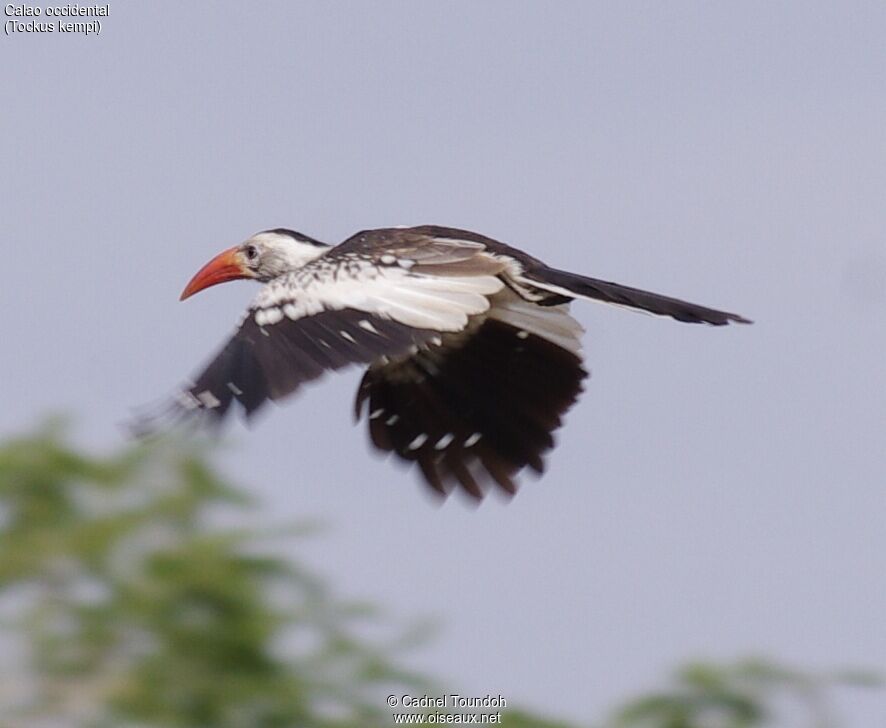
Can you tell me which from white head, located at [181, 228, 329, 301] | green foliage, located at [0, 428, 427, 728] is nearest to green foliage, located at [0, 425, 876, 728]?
green foliage, located at [0, 428, 427, 728]

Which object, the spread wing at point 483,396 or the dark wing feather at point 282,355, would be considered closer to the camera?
the dark wing feather at point 282,355

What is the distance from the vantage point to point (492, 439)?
339 inches

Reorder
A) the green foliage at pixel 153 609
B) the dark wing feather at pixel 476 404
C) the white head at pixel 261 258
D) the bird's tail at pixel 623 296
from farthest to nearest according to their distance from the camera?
1. the white head at pixel 261 258
2. the dark wing feather at pixel 476 404
3. the bird's tail at pixel 623 296
4. the green foliage at pixel 153 609

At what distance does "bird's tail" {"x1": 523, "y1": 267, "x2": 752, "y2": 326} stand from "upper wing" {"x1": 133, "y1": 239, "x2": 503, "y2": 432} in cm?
26

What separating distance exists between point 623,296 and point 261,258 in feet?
6.71

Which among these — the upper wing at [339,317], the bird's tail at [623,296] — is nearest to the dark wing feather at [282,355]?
the upper wing at [339,317]

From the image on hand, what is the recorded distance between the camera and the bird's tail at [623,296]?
788cm

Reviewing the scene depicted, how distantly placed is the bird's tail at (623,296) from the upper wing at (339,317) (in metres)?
0.26

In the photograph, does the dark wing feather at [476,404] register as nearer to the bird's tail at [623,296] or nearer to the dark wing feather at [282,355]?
the bird's tail at [623,296]

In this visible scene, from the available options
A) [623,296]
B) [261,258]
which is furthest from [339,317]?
[261,258]

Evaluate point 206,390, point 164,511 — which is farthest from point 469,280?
point 164,511

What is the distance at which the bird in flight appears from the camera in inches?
280

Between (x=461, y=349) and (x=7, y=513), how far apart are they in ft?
9.35

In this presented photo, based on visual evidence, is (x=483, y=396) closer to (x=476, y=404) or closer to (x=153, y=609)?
(x=476, y=404)
